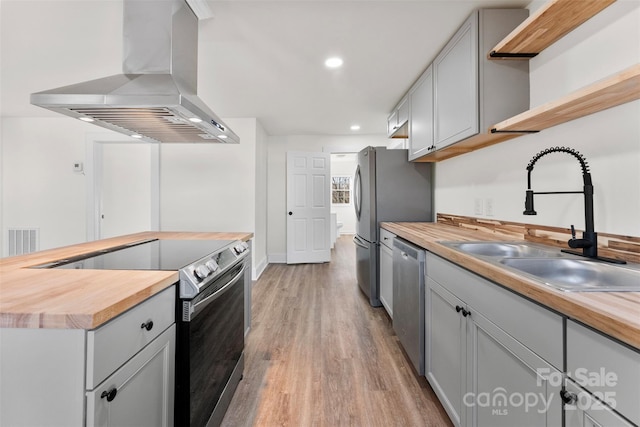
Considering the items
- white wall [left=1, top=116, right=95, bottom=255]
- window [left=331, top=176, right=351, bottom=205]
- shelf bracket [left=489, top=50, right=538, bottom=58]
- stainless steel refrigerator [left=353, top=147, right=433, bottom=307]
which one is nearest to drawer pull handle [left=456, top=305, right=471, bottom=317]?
shelf bracket [left=489, top=50, right=538, bottom=58]

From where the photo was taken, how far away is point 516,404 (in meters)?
0.93

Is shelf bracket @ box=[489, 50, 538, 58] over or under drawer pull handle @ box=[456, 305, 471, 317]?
over

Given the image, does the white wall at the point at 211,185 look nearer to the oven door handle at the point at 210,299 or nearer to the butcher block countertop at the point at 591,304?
the oven door handle at the point at 210,299

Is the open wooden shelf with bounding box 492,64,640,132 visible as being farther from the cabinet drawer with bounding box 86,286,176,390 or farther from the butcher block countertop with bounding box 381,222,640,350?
the cabinet drawer with bounding box 86,286,176,390

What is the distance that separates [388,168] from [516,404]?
245cm

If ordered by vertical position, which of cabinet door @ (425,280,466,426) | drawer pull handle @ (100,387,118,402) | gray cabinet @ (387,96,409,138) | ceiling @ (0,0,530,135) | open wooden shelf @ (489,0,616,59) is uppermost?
ceiling @ (0,0,530,135)

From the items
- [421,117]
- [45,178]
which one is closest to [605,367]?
[421,117]

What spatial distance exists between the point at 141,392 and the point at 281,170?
4660 mm

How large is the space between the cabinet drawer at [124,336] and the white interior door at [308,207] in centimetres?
411

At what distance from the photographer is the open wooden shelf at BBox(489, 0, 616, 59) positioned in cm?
124

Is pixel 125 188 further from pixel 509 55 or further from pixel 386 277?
pixel 509 55

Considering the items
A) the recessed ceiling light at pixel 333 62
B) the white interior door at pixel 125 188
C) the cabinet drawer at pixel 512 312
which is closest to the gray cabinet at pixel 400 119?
the recessed ceiling light at pixel 333 62

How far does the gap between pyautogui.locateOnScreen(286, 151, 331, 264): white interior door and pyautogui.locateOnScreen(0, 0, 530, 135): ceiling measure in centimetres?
165

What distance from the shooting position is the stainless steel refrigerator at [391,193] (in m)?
3.10
